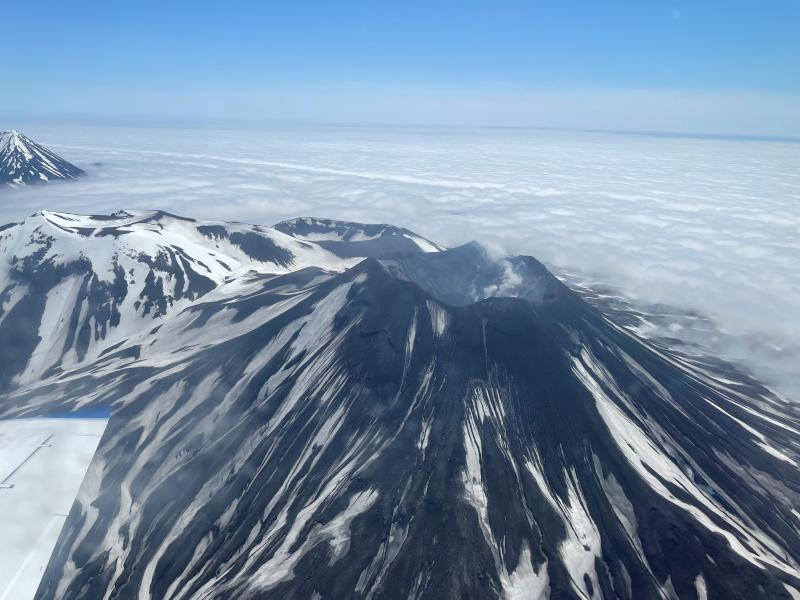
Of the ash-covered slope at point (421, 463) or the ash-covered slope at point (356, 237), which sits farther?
the ash-covered slope at point (356, 237)

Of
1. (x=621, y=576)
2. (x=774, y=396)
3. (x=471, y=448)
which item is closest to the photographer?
(x=621, y=576)

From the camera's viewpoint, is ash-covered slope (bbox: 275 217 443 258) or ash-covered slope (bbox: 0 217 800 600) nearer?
ash-covered slope (bbox: 0 217 800 600)

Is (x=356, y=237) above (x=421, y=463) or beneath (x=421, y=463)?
beneath

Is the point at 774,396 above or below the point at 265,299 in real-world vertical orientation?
below

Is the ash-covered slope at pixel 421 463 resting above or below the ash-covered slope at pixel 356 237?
above

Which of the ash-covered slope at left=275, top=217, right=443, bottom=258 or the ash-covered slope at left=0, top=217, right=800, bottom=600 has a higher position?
the ash-covered slope at left=0, top=217, right=800, bottom=600

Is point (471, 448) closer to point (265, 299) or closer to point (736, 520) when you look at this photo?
point (736, 520)

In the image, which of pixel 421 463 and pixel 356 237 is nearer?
pixel 421 463

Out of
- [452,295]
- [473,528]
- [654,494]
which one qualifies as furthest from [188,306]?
[654,494]
